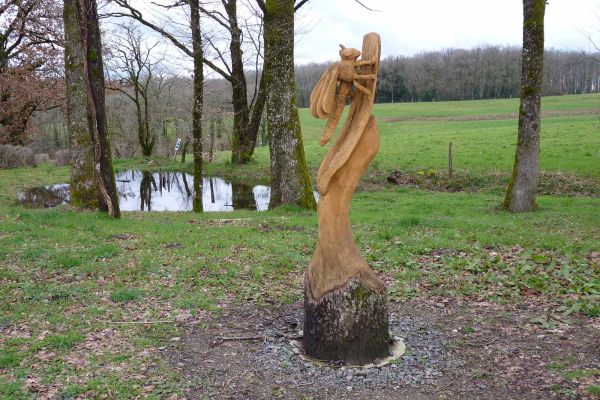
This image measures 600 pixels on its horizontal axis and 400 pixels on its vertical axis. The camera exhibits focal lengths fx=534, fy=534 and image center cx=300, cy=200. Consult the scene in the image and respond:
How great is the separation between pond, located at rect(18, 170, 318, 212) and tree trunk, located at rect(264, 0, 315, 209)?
154 inches

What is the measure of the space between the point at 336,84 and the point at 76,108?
10.5 meters

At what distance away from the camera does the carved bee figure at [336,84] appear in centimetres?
614

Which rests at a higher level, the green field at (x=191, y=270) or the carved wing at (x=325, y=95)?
the carved wing at (x=325, y=95)

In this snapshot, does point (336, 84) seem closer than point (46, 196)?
Yes

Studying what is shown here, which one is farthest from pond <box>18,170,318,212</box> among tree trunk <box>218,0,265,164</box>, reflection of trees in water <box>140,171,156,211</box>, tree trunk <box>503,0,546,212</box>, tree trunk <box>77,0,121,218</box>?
tree trunk <box>503,0,546,212</box>

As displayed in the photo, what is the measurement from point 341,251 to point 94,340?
11.4 ft

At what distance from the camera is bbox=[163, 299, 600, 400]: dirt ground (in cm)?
580

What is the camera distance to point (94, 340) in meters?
7.03

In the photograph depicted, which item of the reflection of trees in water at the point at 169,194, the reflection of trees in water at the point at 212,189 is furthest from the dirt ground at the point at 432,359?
the reflection of trees in water at the point at 212,189

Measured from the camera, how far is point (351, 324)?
21.2 feet

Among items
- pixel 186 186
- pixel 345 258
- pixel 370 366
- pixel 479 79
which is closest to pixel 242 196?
pixel 186 186

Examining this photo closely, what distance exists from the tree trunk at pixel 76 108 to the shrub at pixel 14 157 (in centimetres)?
1969

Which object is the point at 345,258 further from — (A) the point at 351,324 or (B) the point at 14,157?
(B) the point at 14,157

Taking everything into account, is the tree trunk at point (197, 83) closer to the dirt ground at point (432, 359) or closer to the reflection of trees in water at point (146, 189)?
the reflection of trees in water at point (146, 189)
